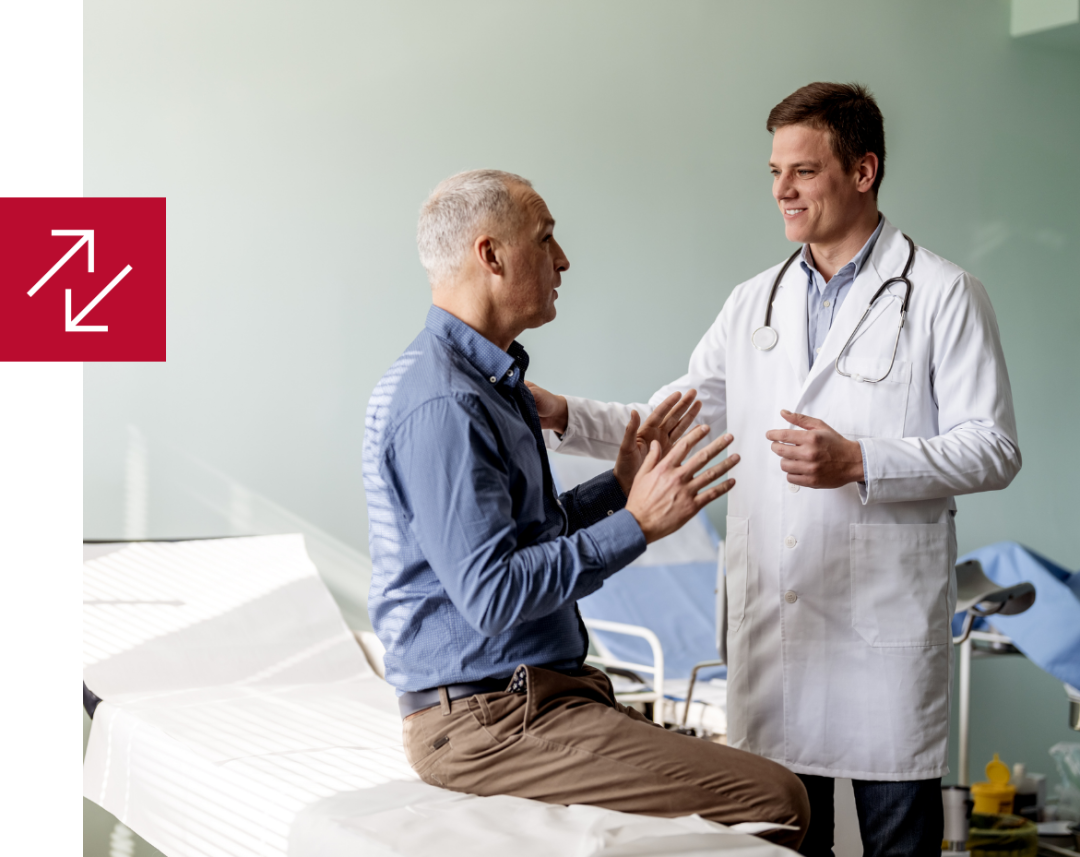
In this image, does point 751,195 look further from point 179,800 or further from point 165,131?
point 179,800

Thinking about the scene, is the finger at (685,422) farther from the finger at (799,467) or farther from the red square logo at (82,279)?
the red square logo at (82,279)

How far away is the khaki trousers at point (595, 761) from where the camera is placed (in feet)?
4.65

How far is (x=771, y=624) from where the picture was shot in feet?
6.25

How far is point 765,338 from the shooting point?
1962 millimetres

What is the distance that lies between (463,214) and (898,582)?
959 millimetres

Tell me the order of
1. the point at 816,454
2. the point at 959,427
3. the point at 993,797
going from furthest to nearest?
the point at 993,797 → the point at 959,427 → the point at 816,454

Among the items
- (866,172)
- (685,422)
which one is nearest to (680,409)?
(685,422)

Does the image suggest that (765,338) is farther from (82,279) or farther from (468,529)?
(82,279)

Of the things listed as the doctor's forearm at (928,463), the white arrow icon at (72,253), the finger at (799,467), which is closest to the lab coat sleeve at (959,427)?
the doctor's forearm at (928,463)

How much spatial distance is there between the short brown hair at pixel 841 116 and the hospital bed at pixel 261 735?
115cm

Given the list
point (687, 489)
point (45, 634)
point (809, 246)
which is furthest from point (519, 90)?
point (687, 489)

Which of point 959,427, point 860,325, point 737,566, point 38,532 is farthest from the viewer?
point 38,532

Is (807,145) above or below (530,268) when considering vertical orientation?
above

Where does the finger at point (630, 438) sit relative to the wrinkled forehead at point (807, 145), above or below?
below
